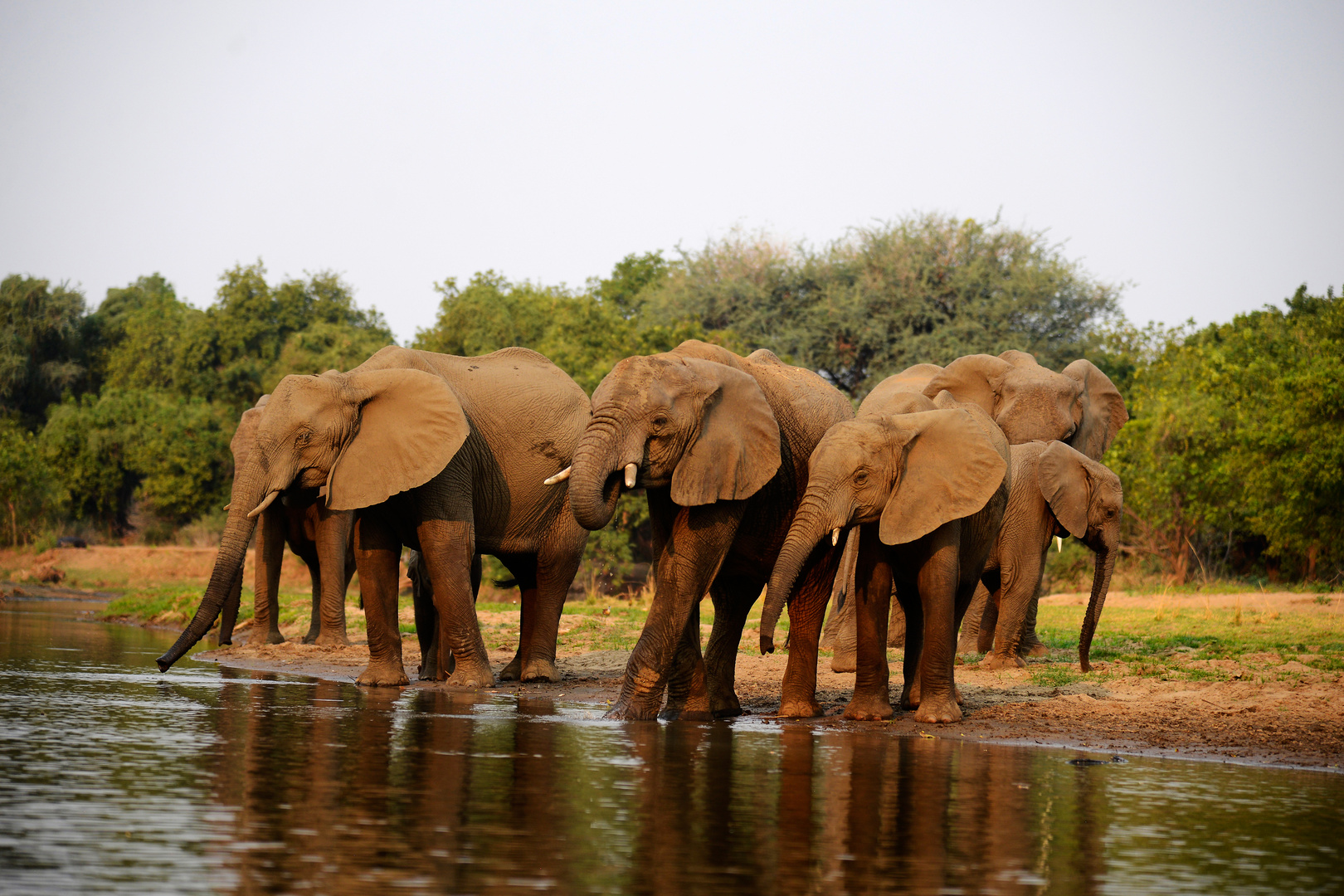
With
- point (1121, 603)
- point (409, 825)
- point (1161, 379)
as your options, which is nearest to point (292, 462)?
point (409, 825)

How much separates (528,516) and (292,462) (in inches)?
99.2

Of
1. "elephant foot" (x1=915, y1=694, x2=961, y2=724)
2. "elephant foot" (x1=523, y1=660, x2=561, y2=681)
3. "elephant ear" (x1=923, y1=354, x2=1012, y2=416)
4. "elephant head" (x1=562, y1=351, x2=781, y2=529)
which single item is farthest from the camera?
"elephant ear" (x1=923, y1=354, x2=1012, y2=416)

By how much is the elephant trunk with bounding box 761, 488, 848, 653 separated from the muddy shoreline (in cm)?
142

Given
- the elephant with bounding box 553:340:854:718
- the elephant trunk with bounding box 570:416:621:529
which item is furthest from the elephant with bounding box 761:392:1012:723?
the elephant trunk with bounding box 570:416:621:529

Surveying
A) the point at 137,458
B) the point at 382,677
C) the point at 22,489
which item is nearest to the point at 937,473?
the point at 382,677

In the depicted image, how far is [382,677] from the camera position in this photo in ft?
40.4

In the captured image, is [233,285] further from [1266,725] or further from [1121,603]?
[1266,725]

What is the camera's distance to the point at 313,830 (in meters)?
5.63

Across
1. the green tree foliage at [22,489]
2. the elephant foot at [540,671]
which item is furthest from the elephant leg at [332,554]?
the green tree foliage at [22,489]

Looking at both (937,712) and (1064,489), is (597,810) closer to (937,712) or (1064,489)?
(937,712)

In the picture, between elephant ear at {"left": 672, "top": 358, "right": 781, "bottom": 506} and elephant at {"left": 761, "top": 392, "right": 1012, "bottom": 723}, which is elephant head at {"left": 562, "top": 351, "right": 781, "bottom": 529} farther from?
elephant at {"left": 761, "top": 392, "right": 1012, "bottom": 723}

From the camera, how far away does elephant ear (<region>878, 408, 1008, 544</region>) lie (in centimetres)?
982

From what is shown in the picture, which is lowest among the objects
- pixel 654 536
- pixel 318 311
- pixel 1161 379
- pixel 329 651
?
pixel 329 651

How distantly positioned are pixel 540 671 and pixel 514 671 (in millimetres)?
620
